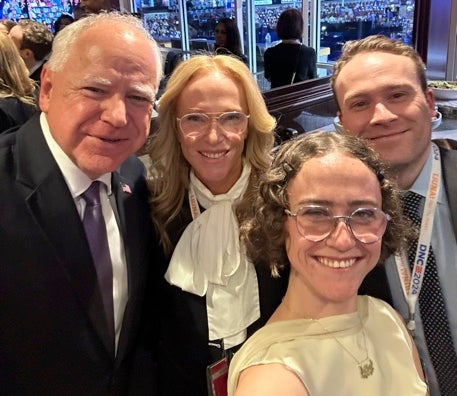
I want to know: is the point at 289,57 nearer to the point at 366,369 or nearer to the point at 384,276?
the point at 384,276

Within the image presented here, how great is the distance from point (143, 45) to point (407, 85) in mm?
775

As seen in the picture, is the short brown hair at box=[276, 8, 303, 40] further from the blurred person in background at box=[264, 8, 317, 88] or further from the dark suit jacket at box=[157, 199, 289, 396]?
the dark suit jacket at box=[157, 199, 289, 396]

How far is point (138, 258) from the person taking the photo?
58.4 inches

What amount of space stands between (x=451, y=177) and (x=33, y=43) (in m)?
3.39

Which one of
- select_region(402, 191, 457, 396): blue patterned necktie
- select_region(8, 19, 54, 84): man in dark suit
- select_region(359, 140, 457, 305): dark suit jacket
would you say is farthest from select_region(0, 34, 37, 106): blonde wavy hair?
select_region(402, 191, 457, 396): blue patterned necktie

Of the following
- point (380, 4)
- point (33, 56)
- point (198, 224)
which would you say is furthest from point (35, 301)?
point (380, 4)

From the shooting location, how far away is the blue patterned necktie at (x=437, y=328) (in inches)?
52.4

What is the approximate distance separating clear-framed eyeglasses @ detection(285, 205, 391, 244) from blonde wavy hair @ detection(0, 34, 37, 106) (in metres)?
2.54

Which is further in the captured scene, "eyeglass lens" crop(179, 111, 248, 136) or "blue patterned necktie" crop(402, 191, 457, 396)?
"eyeglass lens" crop(179, 111, 248, 136)

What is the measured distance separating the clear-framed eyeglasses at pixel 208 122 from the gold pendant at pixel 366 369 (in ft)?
2.50

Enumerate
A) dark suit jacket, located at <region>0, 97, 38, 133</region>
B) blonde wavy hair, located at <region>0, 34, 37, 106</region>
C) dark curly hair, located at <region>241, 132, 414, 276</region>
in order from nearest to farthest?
1. dark curly hair, located at <region>241, 132, 414, 276</region>
2. dark suit jacket, located at <region>0, 97, 38, 133</region>
3. blonde wavy hair, located at <region>0, 34, 37, 106</region>

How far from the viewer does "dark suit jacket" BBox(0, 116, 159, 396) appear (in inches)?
49.5

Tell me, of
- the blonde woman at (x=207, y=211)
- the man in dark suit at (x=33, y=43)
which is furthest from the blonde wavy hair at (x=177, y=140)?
the man in dark suit at (x=33, y=43)

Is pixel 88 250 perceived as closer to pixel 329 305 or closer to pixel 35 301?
pixel 35 301
